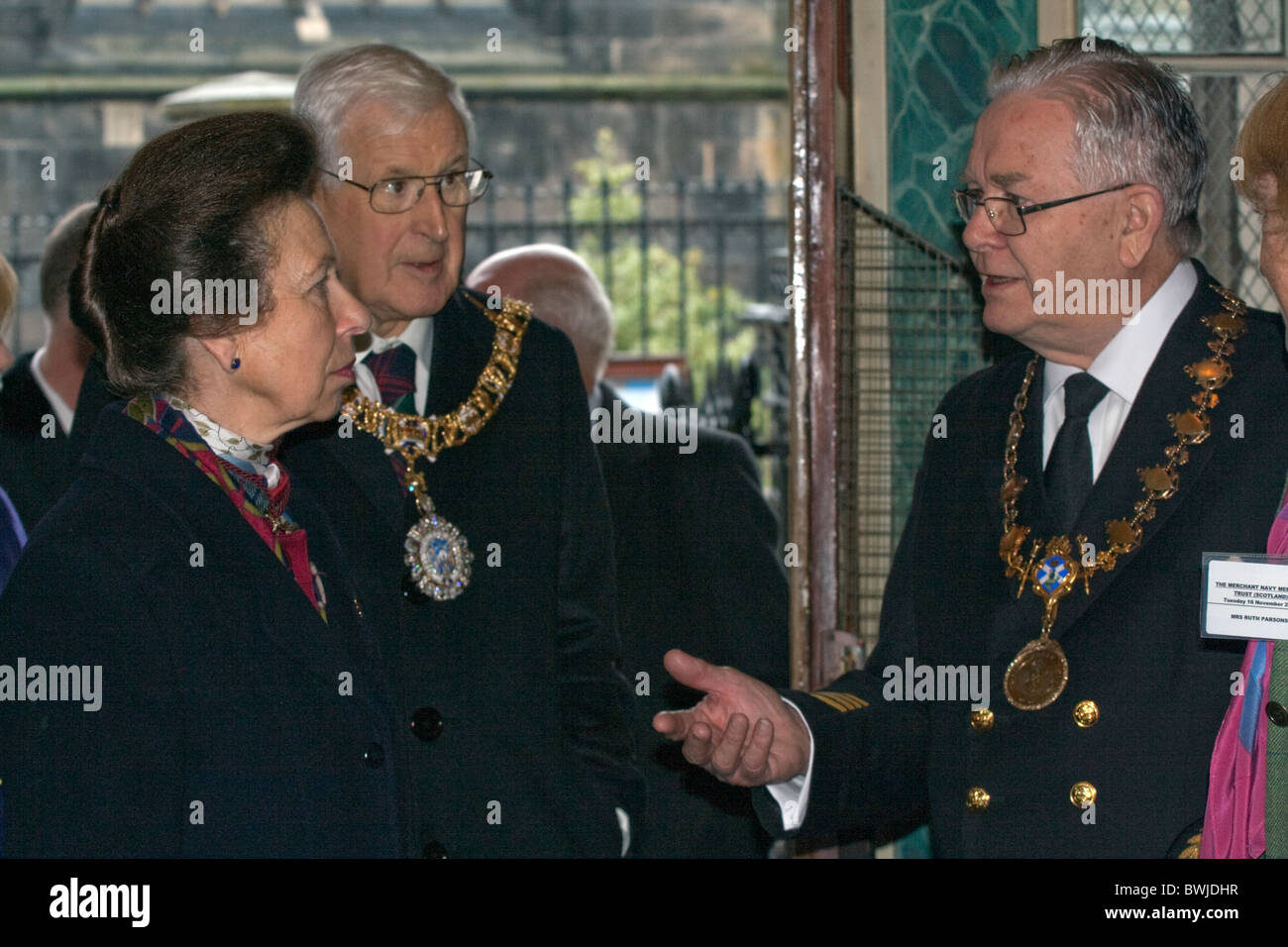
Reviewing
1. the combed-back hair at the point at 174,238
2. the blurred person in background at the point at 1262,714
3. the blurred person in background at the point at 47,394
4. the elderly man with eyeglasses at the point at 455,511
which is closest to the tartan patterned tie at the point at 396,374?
the elderly man with eyeglasses at the point at 455,511

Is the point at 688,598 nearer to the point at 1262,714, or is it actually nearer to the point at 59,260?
the point at 1262,714

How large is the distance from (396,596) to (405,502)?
0.51ft

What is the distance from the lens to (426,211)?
2357 millimetres

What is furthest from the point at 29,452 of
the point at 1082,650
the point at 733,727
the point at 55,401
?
the point at 1082,650

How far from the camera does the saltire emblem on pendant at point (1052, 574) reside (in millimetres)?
A: 2105

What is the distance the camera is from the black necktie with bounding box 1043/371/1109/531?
86.3 inches

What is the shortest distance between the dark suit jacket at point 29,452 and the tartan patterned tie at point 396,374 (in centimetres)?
134

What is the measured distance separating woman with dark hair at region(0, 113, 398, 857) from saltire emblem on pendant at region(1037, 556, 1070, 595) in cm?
96

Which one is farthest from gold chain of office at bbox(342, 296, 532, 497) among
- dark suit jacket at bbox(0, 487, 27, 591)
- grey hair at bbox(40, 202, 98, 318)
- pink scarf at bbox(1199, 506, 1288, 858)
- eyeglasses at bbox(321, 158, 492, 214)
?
grey hair at bbox(40, 202, 98, 318)

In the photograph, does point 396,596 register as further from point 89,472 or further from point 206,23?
point 206,23

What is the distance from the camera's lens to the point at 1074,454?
7.25 feet

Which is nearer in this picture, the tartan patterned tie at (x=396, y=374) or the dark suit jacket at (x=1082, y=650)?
the dark suit jacket at (x=1082, y=650)

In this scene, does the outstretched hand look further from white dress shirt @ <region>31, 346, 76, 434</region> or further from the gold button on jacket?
white dress shirt @ <region>31, 346, 76, 434</region>

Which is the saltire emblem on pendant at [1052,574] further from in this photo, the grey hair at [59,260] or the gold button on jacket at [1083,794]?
the grey hair at [59,260]
